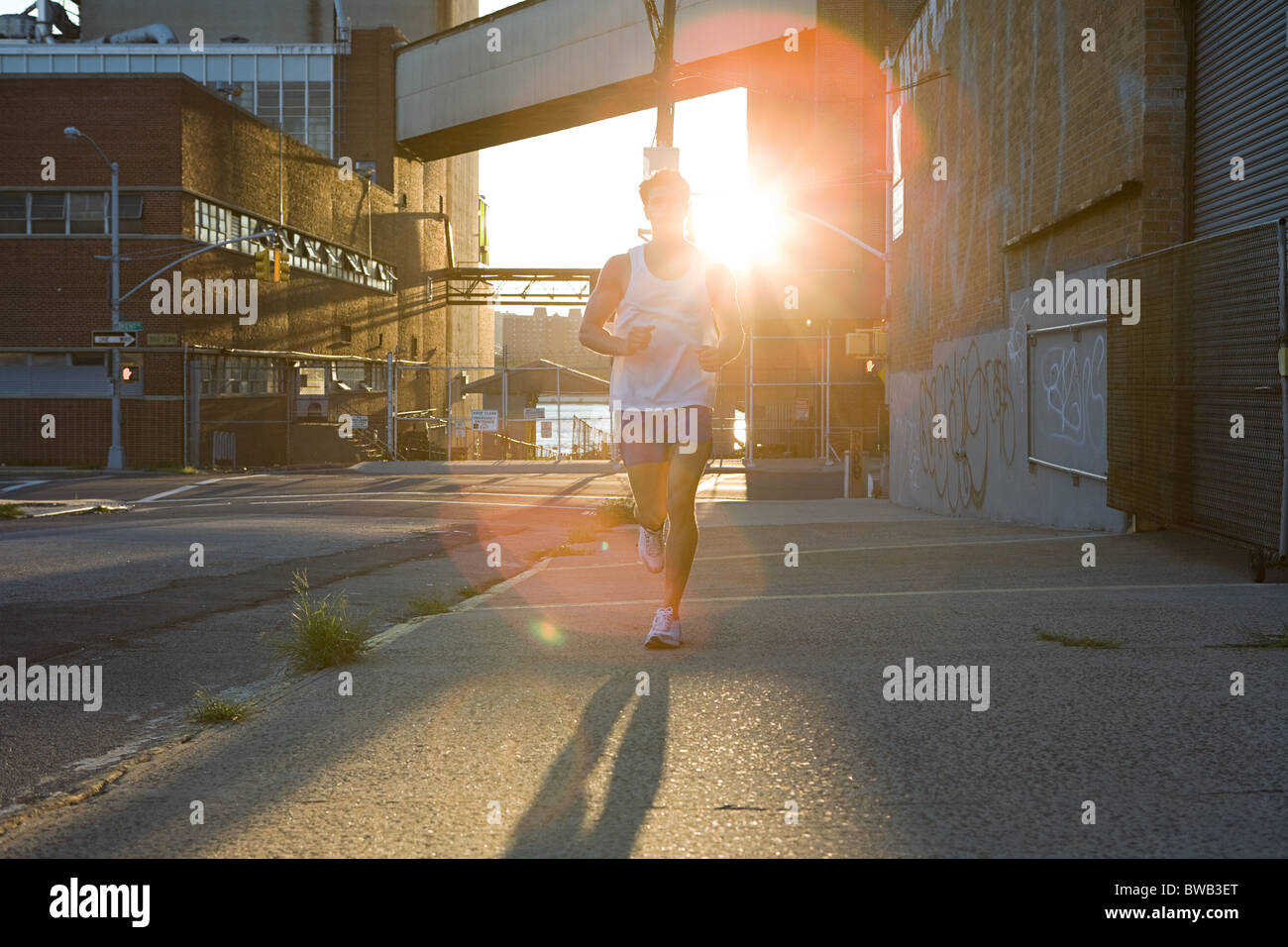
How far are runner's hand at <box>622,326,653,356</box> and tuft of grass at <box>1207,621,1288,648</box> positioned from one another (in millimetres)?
2541

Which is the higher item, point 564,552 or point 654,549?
point 654,549

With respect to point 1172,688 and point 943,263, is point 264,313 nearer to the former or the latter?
point 943,263

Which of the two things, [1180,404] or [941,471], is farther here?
[941,471]

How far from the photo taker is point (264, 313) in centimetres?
4722

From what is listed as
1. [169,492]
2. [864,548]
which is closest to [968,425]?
[864,548]

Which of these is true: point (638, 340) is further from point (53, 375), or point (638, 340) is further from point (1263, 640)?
point (53, 375)

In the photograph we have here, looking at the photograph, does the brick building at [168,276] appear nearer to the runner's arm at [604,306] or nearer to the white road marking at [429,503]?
the white road marking at [429,503]

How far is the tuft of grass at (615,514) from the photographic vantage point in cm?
1523

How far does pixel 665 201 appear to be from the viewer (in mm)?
5730

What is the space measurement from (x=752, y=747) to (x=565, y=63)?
168 feet

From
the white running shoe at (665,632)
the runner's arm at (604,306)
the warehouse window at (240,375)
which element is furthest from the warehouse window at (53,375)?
the white running shoe at (665,632)

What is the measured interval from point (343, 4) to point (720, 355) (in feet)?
219

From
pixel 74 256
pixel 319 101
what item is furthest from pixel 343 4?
pixel 74 256

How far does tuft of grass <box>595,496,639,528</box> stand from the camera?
15234 mm
